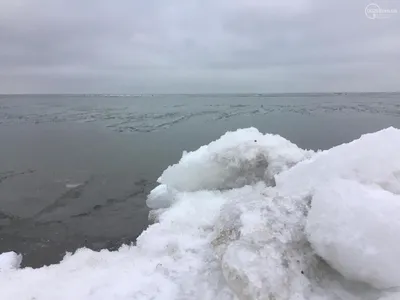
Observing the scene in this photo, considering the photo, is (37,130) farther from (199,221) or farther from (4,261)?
(199,221)

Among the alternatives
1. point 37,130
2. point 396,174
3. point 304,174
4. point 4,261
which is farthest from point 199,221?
point 37,130

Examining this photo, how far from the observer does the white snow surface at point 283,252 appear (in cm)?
329

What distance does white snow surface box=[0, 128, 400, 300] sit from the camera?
3.29 m

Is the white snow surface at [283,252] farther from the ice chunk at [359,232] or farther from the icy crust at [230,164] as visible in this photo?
the icy crust at [230,164]

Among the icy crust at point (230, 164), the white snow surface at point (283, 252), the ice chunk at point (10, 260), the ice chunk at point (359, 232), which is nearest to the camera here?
the ice chunk at point (359, 232)

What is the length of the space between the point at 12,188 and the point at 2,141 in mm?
12839

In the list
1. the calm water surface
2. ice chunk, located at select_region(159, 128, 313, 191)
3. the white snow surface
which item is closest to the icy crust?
ice chunk, located at select_region(159, 128, 313, 191)

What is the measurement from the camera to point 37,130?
28.0 m

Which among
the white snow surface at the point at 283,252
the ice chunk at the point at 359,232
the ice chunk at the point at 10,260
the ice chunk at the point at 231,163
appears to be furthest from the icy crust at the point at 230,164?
the ice chunk at the point at 359,232

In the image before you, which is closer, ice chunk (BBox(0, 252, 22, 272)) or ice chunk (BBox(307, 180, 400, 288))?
ice chunk (BBox(307, 180, 400, 288))

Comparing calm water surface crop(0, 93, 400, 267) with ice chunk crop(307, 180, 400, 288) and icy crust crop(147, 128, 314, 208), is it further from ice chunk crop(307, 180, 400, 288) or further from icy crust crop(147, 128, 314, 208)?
ice chunk crop(307, 180, 400, 288)

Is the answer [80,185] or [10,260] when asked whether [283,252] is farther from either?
[80,185]

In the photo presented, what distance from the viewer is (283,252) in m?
3.64

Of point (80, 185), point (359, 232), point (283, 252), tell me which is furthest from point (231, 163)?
point (80, 185)
